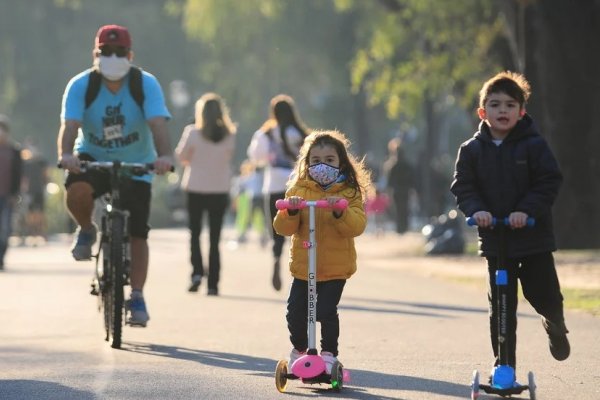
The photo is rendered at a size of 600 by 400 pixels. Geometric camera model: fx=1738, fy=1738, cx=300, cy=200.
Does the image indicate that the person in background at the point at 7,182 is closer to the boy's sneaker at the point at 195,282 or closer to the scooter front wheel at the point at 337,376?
the boy's sneaker at the point at 195,282

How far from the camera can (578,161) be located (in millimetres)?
21844

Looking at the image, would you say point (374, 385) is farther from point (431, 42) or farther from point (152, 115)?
point (431, 42)

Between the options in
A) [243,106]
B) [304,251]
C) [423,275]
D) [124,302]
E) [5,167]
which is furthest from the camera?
[243,106]

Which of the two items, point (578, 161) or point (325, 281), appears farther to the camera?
point (578, 161)

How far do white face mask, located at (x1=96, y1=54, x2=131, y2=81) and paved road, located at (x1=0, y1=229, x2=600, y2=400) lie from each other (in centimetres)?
Result: 167

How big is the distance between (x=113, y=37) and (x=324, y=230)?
3.05m

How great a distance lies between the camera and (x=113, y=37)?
10.9 metres

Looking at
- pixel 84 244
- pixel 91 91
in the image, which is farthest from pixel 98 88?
pixel 84 244

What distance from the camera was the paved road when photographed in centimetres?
844

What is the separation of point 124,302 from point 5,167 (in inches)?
451

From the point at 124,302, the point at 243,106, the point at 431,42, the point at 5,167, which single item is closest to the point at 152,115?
the point at 124,302

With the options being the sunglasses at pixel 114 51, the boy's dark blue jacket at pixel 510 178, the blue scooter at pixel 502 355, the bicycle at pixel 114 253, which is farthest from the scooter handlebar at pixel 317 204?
the sunglasses at pixel 114 51

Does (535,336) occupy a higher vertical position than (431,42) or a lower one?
lower

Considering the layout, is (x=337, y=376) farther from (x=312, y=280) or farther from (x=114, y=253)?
(x=114, y=253)
